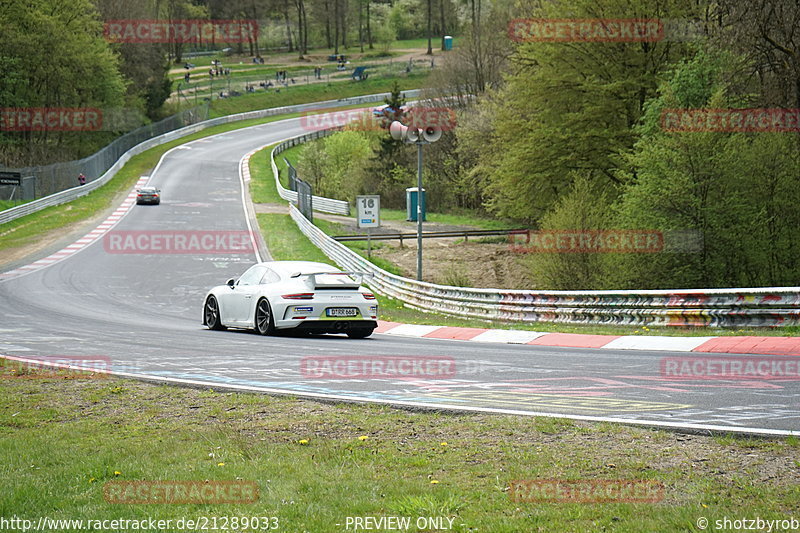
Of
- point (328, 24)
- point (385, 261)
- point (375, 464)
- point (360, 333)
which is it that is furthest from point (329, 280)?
point (328, 24)

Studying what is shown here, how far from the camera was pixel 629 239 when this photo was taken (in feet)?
94.6

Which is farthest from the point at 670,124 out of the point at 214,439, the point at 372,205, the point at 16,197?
the point at 16,197

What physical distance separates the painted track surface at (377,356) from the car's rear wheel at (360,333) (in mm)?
288

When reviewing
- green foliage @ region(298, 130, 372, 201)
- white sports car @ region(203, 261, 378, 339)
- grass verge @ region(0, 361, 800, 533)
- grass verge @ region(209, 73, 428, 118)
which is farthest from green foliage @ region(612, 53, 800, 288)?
grass verge @ region(209, 73, 428, 118)

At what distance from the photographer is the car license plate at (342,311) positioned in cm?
1641

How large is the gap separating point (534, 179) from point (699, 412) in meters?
34.2

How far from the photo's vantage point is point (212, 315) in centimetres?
1866

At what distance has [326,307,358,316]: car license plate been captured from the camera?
16.4 m

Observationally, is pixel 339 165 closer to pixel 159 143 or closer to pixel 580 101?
pixel 159 143

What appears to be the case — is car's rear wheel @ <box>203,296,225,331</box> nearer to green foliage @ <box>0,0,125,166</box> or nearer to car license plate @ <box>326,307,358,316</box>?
car license plate @ <box>326,307,358,316</box>

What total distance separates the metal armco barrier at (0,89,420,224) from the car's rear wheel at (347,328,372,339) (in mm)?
34358

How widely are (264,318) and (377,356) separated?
4.44 metres

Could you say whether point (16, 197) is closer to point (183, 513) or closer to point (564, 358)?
point (564, 358)

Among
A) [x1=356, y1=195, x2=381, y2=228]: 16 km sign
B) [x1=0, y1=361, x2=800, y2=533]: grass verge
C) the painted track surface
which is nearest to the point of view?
[x1=0, y1=361, x2=800, y2=533]: grass verge
